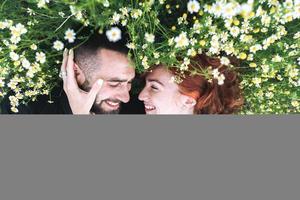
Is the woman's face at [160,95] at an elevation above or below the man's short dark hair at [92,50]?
below

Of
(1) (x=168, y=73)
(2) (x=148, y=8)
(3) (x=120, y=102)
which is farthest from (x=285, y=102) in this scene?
(2) (x=148, y=8)

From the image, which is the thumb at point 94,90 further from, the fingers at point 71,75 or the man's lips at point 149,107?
the man's lips at point 149,107

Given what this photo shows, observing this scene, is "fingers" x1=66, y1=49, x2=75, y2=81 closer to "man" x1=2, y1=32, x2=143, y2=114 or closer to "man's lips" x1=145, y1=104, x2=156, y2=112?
"man" x1=2, y1=32, x2=143, y2=114

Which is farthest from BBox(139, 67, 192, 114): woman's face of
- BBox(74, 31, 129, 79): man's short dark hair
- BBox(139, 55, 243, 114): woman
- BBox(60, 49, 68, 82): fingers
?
BBox(60, 49, 68, 82): fingers

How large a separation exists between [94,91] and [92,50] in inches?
4.5

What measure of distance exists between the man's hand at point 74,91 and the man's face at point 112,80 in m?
0.02

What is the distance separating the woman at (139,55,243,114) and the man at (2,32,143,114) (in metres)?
0.07

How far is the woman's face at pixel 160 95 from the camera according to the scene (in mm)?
1120

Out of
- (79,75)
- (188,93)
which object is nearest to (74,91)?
(79,75)

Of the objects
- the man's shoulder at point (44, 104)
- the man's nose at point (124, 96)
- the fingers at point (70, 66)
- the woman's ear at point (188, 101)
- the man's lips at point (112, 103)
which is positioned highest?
the fingers at point (70, 66)

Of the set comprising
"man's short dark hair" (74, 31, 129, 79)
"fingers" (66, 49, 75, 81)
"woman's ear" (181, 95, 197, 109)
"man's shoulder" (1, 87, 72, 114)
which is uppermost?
"man's short dark hair" (74, 31, 129, 79)

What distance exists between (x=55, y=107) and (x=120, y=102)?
21 centimetres

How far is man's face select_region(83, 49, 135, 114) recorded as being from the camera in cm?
108

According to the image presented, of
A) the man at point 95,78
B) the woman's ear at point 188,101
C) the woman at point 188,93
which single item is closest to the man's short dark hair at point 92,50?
the man at point 95,78
